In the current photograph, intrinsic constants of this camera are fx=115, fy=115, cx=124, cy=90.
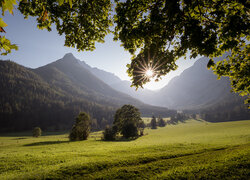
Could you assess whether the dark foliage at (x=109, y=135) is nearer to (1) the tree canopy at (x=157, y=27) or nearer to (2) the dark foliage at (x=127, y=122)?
(2) the dark foliage at (x=127, y=122)

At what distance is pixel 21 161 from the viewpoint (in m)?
13.2

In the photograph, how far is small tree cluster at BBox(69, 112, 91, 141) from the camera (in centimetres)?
4709

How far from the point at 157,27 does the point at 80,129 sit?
4961 cm

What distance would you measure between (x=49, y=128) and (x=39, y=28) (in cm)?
19242

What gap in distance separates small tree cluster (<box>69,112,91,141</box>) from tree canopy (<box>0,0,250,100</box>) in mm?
Result: 44542

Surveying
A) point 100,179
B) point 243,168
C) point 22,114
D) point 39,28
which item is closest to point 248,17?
point 243,168

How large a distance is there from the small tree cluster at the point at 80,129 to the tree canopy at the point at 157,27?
146ft

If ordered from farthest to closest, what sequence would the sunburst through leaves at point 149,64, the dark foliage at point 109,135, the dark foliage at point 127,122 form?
the dark foliage at point 127,122 < the dark foliage at point 109,135 < the sunburst through leaves at point 149,64

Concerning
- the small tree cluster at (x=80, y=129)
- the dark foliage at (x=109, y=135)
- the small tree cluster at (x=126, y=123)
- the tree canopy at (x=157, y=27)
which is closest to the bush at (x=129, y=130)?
the small tree cluster at (x=126, y=123)

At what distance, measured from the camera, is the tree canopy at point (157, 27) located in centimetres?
576

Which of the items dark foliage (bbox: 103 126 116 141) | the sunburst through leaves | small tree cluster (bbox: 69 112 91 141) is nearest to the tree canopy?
the sunburst through leaves

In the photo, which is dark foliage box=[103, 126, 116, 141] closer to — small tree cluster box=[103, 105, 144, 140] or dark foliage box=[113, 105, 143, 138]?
small tree cluster box=[103, 105, 144, 140]

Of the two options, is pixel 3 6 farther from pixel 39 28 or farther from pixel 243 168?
pixel 243 168

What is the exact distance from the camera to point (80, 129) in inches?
1863
